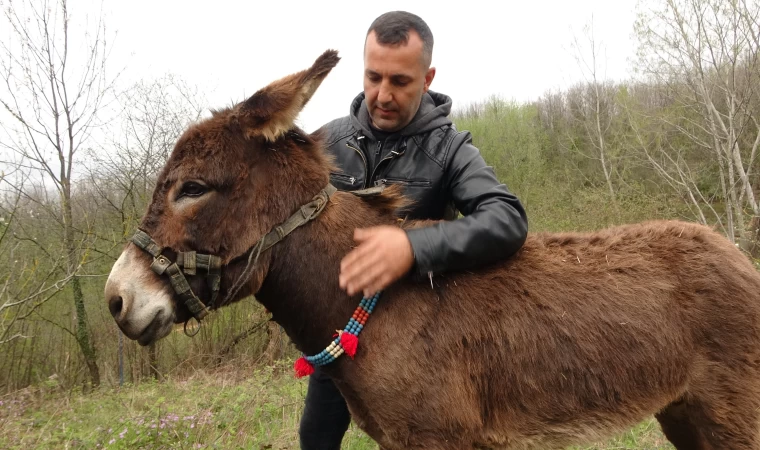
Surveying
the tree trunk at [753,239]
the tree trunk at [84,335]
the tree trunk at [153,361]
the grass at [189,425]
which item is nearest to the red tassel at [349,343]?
the grass at [189,425]

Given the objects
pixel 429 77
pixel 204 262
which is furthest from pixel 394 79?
pixel 204 262

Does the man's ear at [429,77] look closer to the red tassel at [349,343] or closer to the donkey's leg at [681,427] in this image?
the red tassel at [349,343]

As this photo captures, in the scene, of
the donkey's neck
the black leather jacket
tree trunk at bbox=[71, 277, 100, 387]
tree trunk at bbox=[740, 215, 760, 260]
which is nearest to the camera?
the black leather jacket

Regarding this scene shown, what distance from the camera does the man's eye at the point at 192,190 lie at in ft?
6.51

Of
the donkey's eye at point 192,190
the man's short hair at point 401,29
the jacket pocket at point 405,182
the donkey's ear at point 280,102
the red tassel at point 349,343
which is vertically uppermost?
the man's short hair at point 401,29

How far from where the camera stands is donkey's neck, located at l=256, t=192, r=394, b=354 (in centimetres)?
207

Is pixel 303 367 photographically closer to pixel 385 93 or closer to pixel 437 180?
pixel 437 180

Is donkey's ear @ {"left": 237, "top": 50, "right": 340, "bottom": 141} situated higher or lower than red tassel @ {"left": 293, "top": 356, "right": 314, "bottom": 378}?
higher

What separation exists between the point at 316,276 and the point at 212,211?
0.56 meters

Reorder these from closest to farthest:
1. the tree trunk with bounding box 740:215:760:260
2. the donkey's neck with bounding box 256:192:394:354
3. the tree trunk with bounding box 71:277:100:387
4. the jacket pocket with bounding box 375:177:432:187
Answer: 1. the donkey's neck with bounding box 256:192:394:354
2. the jacket pocket with bounding box 375:177:432:187
3. the tree trunk with bounding box 740:215:760:260
4. the tree trunk with bounding box 71:277:100:387

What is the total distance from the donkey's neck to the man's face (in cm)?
63

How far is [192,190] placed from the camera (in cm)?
199

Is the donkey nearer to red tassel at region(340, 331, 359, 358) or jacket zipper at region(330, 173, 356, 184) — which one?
red tassel at region(340, 331, 359, 358)

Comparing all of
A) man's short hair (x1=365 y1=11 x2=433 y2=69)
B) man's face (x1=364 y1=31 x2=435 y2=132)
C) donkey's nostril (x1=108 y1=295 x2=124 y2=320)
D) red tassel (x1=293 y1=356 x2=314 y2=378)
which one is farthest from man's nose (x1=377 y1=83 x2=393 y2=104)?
donkey's nostril (x1=108 y1=295 x2=124 y2=320)
